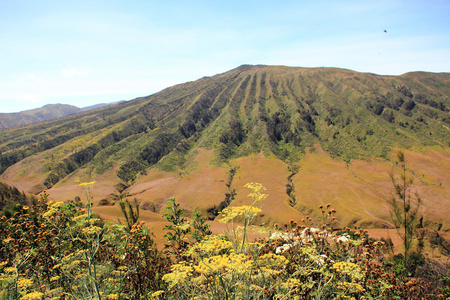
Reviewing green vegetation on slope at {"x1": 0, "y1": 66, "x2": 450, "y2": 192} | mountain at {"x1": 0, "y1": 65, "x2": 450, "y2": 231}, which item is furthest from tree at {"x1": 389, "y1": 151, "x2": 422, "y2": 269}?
green vegetation on slope at {"x1": 0, "y1": 66, "x2": 450, "y2": 192}

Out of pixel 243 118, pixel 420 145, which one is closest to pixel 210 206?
pixel 243 118

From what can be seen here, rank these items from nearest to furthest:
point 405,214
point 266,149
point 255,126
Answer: point 405,214, point 266,149, point 255,126

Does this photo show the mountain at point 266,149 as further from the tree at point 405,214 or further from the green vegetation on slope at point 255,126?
the tree at point 405,214

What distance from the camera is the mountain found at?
72125 millimetres

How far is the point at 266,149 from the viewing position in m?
109

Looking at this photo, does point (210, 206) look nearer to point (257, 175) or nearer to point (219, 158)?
point (257, 175)

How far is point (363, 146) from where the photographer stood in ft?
356

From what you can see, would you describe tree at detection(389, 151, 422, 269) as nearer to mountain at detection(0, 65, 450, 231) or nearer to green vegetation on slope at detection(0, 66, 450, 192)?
mountain at detection(0, 65, 450, 231)

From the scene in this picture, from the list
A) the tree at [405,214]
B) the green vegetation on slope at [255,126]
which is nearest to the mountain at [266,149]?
the green vegetation on slope at [255,126]

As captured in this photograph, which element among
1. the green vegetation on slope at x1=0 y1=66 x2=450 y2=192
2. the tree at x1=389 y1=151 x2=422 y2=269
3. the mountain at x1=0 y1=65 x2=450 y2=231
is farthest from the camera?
the green vegetation on slope at x1=0 y1=66 x2=450 y2=192

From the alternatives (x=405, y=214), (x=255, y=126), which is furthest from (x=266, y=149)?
(x=405, y=214)

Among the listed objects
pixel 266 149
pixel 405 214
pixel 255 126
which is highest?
pixel 405 214

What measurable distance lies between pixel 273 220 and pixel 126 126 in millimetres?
105782

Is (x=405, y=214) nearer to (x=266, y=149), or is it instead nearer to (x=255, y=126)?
(x=266, y=149)
